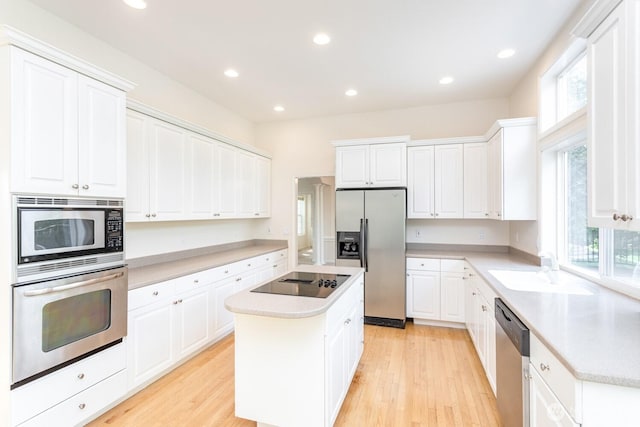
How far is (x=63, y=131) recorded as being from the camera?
6.27 feet

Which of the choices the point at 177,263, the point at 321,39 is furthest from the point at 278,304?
the point at 321,39

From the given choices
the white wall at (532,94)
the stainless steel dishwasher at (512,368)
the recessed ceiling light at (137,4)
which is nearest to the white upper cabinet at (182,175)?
the recessed ceiling light at (137,4)

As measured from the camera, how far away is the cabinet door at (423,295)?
388 centimetres

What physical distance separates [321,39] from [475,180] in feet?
8.63

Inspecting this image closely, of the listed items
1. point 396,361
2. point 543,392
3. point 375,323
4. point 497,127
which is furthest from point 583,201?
point 375,323

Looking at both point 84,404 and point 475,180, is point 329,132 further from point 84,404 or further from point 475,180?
point 84,404

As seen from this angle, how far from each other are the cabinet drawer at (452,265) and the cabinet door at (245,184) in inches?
112

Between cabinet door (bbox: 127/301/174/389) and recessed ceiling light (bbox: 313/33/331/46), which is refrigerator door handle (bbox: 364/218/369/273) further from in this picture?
cabinet door (bbox: 127/301/174/389)

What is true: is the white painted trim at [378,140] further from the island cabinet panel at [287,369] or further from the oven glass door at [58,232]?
the oven glass door at [58,232]

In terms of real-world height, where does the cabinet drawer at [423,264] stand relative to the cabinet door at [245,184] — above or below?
below

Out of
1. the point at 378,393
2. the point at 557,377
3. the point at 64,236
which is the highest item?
the point at 64,236

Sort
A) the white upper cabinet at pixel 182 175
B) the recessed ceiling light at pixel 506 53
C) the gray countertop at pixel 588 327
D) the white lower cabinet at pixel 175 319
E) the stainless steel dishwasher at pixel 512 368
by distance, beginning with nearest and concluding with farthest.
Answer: the gray countertop at pixel 588 327 → the stainless steel dishwasher at pixel 512 368 → the white lower cabinet at pixel 175 319 → the white upper cabinet at pixel 182 175 → the recessed ceiling light at pixel 506 53

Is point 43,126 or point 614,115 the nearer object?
point 614,115

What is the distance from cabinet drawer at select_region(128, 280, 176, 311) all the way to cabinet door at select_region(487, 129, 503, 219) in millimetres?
3472
